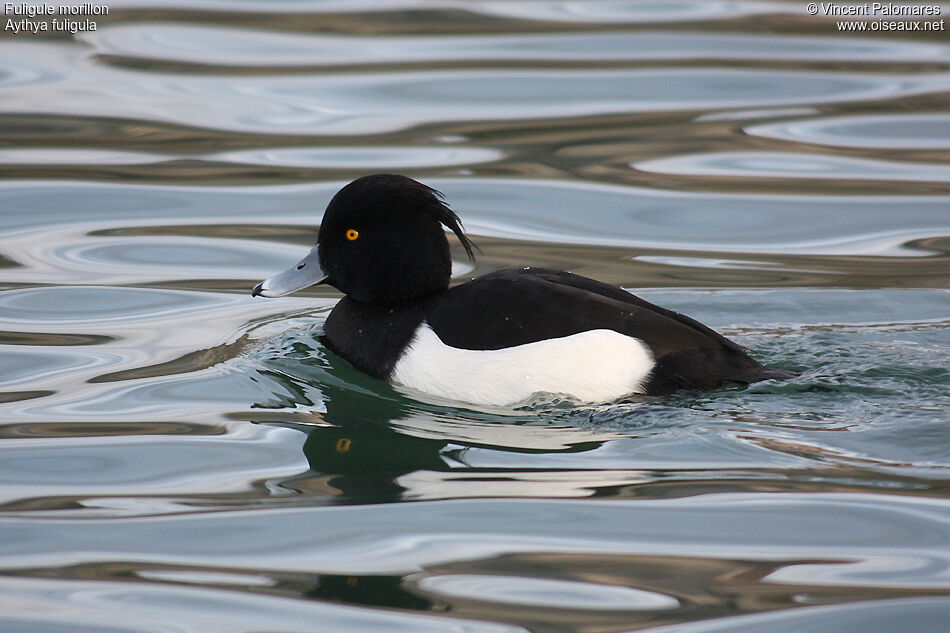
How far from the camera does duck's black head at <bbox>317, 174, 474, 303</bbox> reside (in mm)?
5566

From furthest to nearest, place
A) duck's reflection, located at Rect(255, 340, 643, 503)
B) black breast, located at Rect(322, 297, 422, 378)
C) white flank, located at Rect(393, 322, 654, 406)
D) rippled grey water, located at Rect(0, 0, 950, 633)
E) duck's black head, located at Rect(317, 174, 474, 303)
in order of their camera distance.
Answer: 1. duck's black head, located at Rect(317, 174, 474, 303)
2. black breast, located at Rect(322, 297, 422, 378)
3. white flank, located at Rect(393, 322, 654, 406)
4. duck's reflection, located at Rect(255, 340, 643, 503)
5. rippled grey water, located at Rect(0, 0, 950, 633)

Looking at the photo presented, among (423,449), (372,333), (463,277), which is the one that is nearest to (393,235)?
(372,333)

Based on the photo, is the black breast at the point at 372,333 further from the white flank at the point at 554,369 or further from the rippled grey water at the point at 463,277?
the white flank at the point at 554,369

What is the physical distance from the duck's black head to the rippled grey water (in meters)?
0.48

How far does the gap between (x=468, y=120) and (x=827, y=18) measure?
4181 millimetres

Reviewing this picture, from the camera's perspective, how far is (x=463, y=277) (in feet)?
24.2

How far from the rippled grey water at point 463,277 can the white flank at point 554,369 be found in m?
0.09

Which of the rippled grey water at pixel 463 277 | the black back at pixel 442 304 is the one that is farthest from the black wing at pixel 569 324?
the rippled grey water at pixel 463 277

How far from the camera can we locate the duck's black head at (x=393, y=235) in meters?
5.57

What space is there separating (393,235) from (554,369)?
99 cm

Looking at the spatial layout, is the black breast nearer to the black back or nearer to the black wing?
the black back

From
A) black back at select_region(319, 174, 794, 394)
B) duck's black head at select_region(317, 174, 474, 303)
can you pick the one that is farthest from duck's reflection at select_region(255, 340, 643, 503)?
duck's black head at select_region(317, 174, 474, 303)

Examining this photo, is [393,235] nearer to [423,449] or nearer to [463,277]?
[423,449]

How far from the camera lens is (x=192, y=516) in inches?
170
